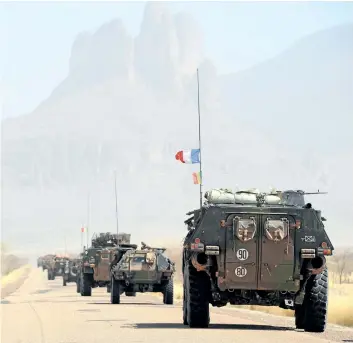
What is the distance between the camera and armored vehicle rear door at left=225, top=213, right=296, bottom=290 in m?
23.9

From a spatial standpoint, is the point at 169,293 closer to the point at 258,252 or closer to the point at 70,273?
the point at 258,252

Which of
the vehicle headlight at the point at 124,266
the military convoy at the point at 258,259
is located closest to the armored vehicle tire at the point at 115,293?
the vehicle headlight at the point at 124,266

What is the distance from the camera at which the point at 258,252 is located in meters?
24.0

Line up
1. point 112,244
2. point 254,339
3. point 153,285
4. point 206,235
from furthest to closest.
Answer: point 112,244
point 153,285
point 206,235
point 254,339

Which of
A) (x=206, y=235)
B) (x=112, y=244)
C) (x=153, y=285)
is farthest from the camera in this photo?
(x=112, y=244)

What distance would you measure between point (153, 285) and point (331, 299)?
6.26m

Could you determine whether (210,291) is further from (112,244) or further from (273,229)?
(112,244)

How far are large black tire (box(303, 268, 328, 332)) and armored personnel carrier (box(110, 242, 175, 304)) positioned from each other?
59.1ft

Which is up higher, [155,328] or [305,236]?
[305,236]

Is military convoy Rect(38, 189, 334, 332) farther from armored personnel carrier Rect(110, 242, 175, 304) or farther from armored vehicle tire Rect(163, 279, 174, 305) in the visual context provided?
armored vehicle tire Rect(163, 279, 174, 305)

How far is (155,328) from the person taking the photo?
25.1m

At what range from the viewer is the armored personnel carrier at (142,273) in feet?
139

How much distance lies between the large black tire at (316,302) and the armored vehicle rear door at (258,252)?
2.13ft

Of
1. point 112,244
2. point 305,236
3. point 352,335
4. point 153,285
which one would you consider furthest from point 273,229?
point 112,244
